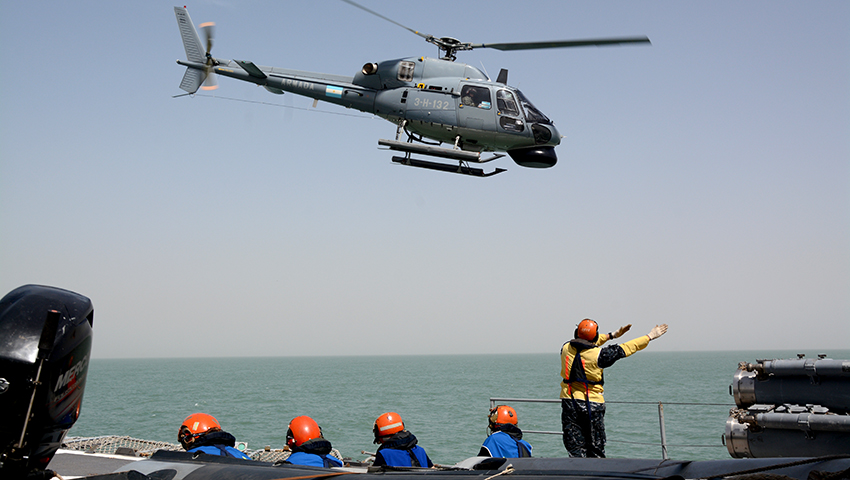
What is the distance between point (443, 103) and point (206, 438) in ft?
37.3

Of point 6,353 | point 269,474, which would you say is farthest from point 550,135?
point 6,353

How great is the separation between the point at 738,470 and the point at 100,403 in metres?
61.6

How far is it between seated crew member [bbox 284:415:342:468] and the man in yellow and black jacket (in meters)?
3.31

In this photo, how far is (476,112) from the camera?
15.6 m

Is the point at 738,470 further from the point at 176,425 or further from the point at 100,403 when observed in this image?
the point at 100,403

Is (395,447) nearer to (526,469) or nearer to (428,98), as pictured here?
(526,469)

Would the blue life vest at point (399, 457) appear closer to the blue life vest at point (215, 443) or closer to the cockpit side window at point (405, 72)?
the blue life vest at point (215, 443)

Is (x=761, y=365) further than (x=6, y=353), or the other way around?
(x=761, y=365)

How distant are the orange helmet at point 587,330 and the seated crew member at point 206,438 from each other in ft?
13.8

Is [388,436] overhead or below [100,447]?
overhead

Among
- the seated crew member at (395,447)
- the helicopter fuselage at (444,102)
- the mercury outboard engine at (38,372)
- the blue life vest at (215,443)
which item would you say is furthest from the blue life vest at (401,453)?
the helicopter fuselage at (444,102)

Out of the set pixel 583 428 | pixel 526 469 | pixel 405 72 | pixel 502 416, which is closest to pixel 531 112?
pixel 405 72

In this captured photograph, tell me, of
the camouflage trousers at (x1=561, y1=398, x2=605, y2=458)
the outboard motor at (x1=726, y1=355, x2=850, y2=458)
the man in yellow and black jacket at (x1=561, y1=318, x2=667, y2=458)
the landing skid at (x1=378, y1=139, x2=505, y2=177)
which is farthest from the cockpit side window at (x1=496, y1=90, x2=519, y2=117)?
the outboard motor at (x1=726, y1=355, x2=850, y2=458)

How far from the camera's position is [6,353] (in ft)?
12.1
